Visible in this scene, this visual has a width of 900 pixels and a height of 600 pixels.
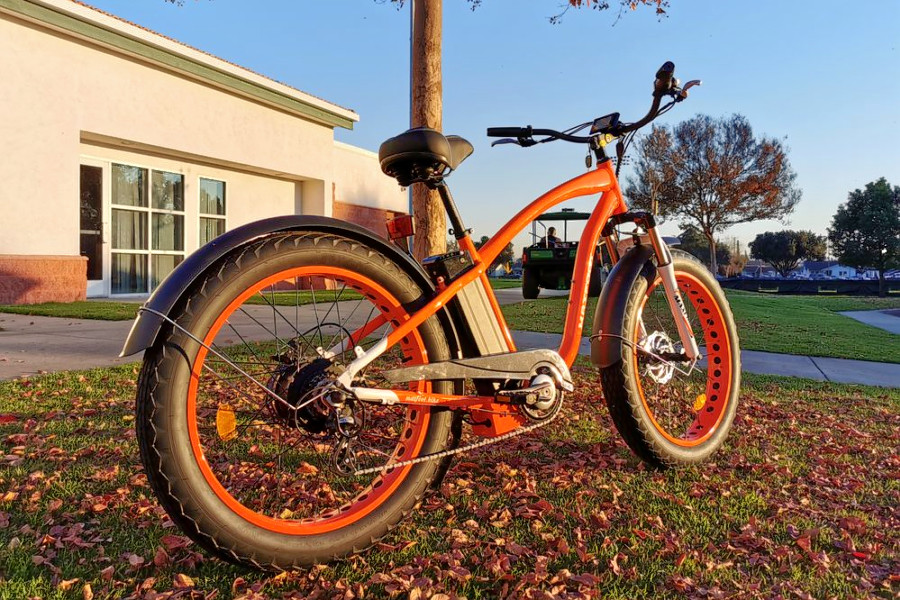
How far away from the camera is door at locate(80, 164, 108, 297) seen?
11484mm

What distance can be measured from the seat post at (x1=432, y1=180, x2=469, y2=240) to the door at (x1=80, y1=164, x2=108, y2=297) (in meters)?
11.6

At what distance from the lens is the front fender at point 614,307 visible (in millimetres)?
2531

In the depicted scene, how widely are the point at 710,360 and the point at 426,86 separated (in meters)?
3.14

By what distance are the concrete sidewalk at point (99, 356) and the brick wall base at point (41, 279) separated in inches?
113

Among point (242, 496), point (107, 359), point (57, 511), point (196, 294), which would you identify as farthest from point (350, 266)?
point (107, 359)

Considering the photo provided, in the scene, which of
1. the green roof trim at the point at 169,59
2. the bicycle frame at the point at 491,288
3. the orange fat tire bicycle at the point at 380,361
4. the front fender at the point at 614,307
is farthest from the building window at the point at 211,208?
the front fender at the point at 614,307

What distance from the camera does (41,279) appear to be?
1002 centimetres

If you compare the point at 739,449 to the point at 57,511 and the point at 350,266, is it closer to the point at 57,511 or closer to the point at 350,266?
the point at 350,266

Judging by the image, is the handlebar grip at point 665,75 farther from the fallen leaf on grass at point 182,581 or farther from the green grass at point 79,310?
the green grass at point 79,310

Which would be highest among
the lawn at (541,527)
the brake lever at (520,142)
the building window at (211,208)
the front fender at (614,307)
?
the building window at (211,208)

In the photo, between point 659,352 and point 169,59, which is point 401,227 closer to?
point 659,352

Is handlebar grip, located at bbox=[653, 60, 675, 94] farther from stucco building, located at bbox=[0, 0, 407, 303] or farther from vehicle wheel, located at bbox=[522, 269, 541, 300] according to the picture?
stucco building, located at bbox=[0, 0, 407, 303]

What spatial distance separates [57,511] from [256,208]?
13938 millimetres

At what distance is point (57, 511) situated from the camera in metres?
2.12
